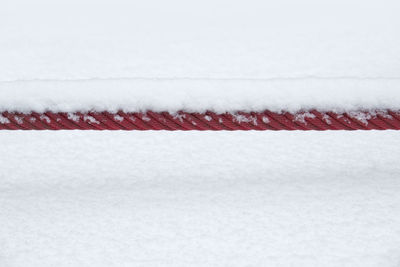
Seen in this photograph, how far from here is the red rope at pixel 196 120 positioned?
2.20 feet

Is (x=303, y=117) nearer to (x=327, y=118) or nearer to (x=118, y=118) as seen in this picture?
(x=327, y=118)

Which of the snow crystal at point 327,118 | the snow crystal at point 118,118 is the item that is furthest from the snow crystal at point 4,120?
the snow crystal at point 327,118

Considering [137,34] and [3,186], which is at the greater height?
[137,34]

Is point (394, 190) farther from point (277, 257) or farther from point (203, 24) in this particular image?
point (203, 24)

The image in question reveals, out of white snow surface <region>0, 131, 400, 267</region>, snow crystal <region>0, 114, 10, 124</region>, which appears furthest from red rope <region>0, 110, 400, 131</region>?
white snow surface <region>0, 131, 400, 267</region>

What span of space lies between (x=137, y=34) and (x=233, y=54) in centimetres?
22

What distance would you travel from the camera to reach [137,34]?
125 cm

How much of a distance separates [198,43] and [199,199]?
1.69 feet

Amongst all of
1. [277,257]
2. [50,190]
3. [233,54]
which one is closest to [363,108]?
[277,257]

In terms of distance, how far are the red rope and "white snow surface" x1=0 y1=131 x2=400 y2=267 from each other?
130mm

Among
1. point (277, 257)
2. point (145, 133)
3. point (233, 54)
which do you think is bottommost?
point (277, 257)

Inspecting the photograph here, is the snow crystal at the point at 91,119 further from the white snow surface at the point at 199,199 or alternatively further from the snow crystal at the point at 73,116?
the white snow surface at the point at 199,199

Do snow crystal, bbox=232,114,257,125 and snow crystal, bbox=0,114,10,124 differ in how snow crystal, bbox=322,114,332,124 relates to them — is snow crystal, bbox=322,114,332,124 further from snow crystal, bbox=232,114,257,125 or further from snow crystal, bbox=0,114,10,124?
snow crystal, bbox=0,114,10,124

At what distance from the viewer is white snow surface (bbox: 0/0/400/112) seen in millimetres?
1062
